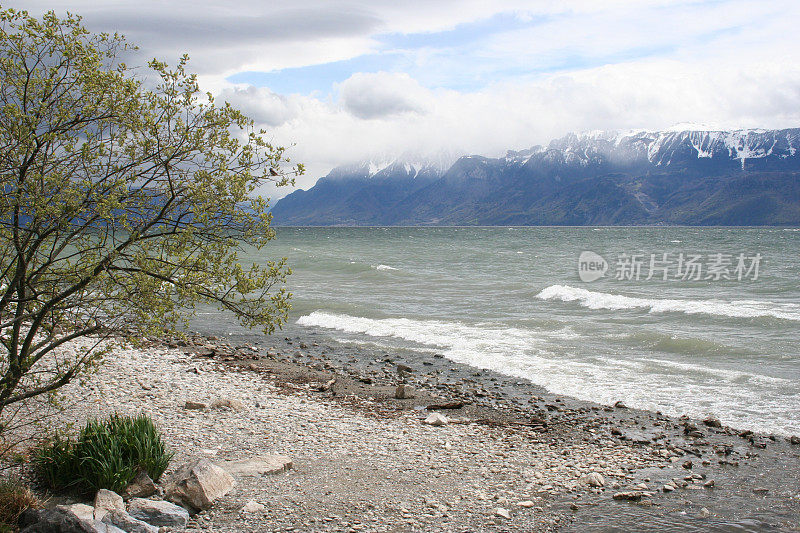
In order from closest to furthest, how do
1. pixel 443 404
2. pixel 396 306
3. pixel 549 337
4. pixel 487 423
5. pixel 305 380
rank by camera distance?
pixel 487 423
pixel 443 404
pixel 305 380
pixel 549 337
pixel 396 306

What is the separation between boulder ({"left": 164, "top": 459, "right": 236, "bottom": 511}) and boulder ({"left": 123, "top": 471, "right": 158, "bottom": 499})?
23cm

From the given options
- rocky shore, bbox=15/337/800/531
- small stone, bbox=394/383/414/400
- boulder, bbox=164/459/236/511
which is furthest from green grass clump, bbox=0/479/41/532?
small stone, bbox=394/383/414/400

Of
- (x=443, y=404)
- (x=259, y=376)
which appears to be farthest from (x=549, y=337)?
(x=259, y=376)

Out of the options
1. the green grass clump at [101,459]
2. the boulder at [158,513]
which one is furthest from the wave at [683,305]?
the boulder at [158,513]

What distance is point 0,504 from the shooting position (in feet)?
27.0

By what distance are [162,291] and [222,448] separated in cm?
440

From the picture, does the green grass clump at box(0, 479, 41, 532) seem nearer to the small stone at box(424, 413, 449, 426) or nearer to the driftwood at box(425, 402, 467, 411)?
the small stone at box(424, 413, 449, 426)

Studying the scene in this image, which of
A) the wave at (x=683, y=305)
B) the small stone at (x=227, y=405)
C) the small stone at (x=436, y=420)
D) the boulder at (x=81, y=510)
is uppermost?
the wave at (x=683, y=305)

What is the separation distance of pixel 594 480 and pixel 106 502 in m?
8.33

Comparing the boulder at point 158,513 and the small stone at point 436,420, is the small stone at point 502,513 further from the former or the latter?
the boulder at point 158,513

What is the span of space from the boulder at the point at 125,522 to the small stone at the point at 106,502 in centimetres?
18

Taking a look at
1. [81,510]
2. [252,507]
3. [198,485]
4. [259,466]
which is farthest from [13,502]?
[259,466]

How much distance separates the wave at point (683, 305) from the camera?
1228 inches

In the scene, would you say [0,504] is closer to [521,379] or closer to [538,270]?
[521,379]
